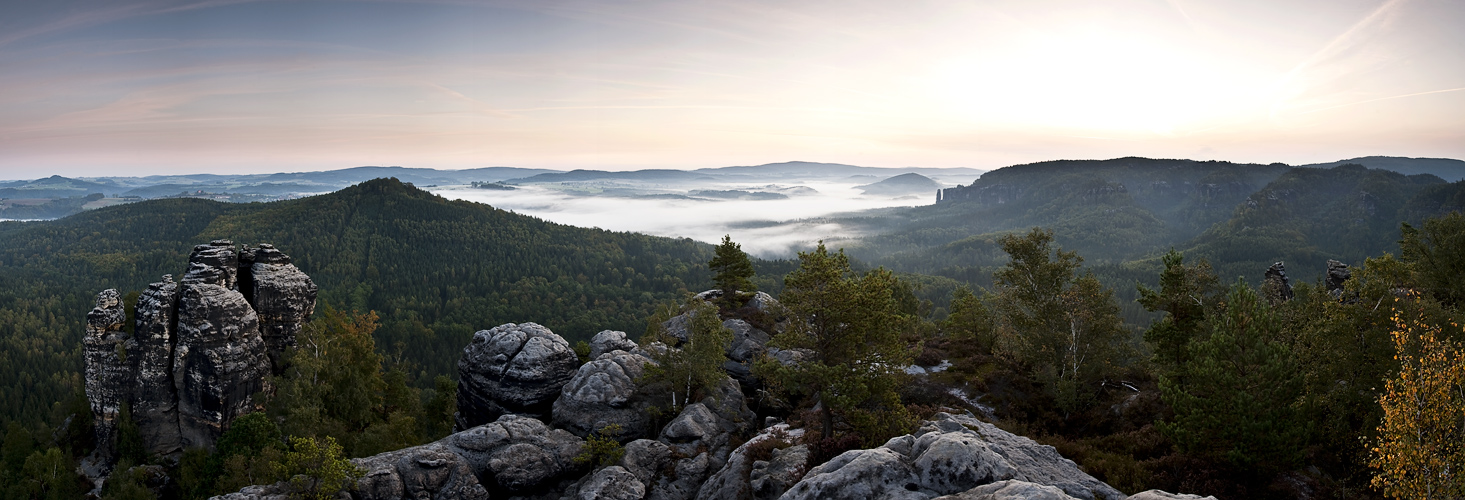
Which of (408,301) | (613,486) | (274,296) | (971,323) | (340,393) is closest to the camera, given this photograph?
(613,486)

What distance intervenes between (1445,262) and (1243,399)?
70.5 ft

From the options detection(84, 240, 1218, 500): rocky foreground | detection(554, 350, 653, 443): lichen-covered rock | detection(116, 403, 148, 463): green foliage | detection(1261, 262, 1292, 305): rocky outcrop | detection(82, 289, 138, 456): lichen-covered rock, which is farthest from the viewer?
detection(82, 289, 138, 456): lichen-covered rock

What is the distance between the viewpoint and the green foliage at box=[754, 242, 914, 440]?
24.7 meters

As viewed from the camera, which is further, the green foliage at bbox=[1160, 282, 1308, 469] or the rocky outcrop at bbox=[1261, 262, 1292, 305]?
the rocky outcrop at bbox=[1261, 262, 1292, 305]

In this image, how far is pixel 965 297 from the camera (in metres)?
60.2

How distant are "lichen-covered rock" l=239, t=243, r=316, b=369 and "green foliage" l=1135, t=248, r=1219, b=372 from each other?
65329 mm

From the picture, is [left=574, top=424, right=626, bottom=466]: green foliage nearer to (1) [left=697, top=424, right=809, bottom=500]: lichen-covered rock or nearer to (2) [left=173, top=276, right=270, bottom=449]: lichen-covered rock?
(1) [left=697, top=424, right=809, bottom=500]: lichen-covered rock

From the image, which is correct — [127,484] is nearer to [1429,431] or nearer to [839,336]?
[839,336]

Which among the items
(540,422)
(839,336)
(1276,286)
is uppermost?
(839,336)

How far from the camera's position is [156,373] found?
48.4m

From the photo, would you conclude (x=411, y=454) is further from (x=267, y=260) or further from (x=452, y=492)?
(x=267, y=260)

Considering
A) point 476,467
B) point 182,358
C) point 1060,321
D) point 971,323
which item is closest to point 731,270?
point 971,323

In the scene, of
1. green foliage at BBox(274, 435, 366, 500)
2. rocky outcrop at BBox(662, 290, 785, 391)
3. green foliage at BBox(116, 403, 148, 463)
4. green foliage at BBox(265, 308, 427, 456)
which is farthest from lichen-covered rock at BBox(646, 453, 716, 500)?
green foliage at BBox(116, 403, 148, 463)

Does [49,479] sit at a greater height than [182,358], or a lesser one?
lesser
